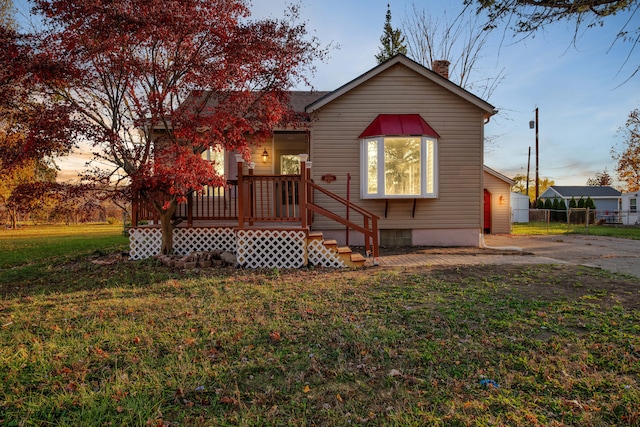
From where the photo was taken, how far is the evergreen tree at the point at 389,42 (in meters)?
23.8

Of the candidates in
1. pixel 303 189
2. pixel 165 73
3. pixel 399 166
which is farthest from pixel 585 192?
pixel 165 73

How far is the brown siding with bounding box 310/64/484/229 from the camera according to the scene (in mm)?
10383

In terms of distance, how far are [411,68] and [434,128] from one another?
1.91m

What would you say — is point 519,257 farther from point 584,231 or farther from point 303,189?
point 584,231

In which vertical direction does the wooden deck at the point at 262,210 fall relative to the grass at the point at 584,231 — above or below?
above

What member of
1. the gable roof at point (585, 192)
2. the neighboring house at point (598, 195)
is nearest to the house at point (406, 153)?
the neighboring house at point (598, 195)

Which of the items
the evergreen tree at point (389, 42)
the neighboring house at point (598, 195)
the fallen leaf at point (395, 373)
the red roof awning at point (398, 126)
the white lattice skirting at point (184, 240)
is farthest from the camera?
the neighboring house at point (598, 195)

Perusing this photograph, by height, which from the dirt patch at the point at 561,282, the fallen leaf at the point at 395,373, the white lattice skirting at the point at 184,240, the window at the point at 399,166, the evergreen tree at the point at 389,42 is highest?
the evergreen tree at the point at 389,42

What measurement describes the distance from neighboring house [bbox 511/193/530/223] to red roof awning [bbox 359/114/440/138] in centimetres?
2274

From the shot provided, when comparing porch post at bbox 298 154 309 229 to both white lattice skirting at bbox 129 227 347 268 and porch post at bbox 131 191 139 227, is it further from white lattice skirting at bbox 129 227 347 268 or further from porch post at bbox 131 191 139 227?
porch post at bbox 131 191 139 227

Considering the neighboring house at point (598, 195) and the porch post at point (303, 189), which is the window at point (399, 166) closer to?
the porch post at point (303, 189)

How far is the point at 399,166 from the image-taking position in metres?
10.0

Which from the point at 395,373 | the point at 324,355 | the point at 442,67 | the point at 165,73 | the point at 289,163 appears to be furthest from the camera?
the point at 442,67

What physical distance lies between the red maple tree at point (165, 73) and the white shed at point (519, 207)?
2716 centimetres
